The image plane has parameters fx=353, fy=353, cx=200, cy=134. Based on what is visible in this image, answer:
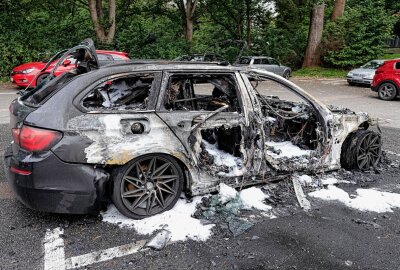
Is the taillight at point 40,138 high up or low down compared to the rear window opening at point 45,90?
down

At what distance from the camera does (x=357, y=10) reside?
2286 centimetres

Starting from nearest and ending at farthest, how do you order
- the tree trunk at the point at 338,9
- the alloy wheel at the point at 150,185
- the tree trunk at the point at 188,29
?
1. the alloy wheel at the point at 150,185
2. the tree trunk at the point at 338,9
3. the tree trunk at the point at 188,29

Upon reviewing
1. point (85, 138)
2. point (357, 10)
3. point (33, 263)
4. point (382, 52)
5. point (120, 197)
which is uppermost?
point (357, 10)

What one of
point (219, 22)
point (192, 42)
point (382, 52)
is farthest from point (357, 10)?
point (192, 42)

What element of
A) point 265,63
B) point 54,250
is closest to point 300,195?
point 54,250

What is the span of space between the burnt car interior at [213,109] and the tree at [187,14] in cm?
1976

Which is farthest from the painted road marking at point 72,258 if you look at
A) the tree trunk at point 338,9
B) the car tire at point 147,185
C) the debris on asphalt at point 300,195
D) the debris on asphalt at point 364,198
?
the tree trunk at point 338,9

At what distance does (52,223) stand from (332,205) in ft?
9.93

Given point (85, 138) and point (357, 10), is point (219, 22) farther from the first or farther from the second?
point (85, 138)

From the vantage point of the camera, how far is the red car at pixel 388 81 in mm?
13438

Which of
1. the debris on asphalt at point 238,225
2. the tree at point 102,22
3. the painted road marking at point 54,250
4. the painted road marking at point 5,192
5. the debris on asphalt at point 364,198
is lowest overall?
the painted road marking at point 5,192

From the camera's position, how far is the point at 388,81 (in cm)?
1362

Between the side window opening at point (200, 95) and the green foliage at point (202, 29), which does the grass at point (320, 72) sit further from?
the side window opening at point (200, 95)

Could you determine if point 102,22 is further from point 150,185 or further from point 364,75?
point 150,185
